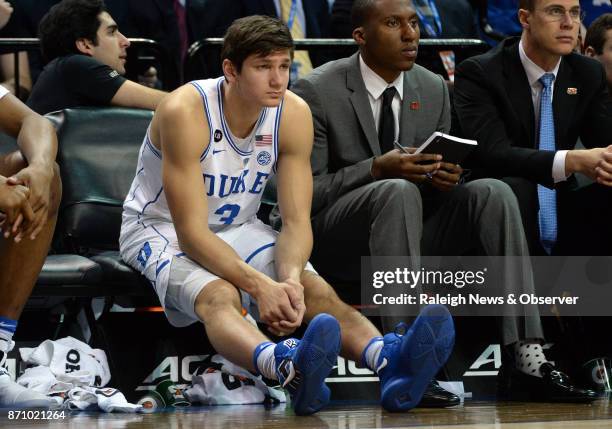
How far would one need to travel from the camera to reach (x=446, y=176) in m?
3.90

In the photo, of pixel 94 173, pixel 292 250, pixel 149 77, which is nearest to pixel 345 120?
pixel 292 250

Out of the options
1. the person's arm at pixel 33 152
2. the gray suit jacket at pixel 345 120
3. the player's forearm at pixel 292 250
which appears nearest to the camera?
the person's arm at pixel 33 152

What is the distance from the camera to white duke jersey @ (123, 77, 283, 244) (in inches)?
144

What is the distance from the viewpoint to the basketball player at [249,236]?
304 centimetres

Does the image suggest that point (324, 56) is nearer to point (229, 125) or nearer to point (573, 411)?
point (229, 125)

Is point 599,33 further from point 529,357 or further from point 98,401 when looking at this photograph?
point 98,401

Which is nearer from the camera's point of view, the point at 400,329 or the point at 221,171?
the point at 400,329

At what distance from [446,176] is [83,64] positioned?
1.75m

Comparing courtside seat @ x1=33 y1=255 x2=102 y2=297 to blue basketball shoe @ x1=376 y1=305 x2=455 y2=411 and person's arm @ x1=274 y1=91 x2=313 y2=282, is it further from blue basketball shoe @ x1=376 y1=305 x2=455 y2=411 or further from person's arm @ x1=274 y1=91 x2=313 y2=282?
blue basketball shoe @ x1=376 y1=305 x2=455 y2=411

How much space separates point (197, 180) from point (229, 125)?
0.28 m

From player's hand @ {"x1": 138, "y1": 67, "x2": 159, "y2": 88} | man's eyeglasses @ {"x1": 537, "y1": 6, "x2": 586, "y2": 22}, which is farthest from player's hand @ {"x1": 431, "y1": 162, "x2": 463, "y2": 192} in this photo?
player's hand @ {"x1": 138, "y1": 67, "x2": 159, "y2": 88}

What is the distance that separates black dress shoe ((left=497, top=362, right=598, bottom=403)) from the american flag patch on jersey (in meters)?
1.19

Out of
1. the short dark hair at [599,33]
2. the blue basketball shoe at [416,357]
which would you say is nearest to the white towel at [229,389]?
the blue basketball shoe at [416,357]

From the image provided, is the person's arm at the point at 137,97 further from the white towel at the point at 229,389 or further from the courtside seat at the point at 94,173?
the white towel at the point at 229,389
